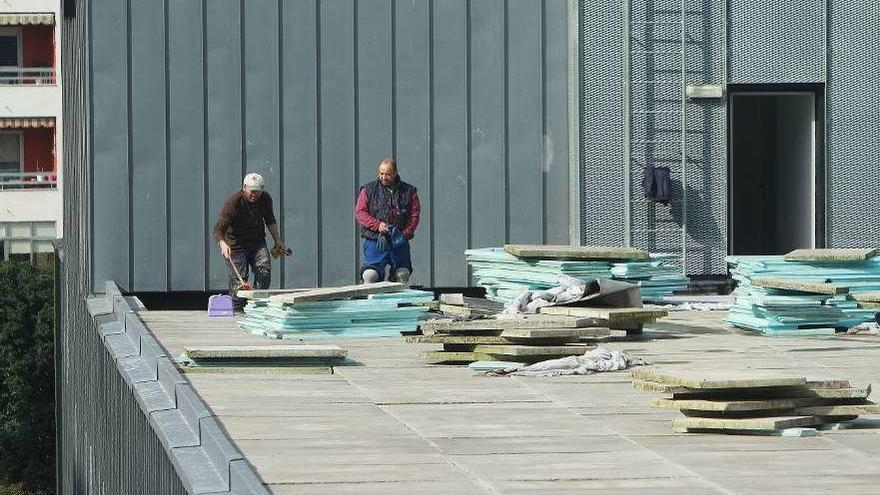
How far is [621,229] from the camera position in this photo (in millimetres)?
21484

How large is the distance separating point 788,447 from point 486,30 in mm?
12603

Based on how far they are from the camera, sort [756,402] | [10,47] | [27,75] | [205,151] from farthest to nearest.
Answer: [10,47], [27,75], [205,151], [756,402]

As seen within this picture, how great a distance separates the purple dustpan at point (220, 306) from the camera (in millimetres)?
18469

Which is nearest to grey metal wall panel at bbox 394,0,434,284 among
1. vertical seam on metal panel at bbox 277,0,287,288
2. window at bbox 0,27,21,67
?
vertical seam on metal panel at bbox 277,0,287,288

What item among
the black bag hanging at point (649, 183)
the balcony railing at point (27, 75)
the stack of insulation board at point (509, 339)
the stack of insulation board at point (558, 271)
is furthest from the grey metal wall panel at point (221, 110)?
the balcony railing at point (27, 75)

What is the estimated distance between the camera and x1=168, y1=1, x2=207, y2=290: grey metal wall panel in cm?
2045

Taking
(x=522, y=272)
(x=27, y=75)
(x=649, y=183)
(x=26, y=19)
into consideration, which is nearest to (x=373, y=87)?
(x=649, y=183)

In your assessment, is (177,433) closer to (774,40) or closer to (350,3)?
(350,3)

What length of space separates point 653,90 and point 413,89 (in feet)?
9.56

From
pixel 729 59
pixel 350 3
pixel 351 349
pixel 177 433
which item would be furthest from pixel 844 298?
pixel 177 433

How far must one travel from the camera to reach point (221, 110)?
67.7 feet

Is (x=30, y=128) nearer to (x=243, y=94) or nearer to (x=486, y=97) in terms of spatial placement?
(x=243, y=94)

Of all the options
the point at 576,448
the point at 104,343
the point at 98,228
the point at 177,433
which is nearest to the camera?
the point at 177,433

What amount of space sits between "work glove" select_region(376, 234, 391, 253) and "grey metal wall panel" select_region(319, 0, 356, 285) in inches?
81.7
